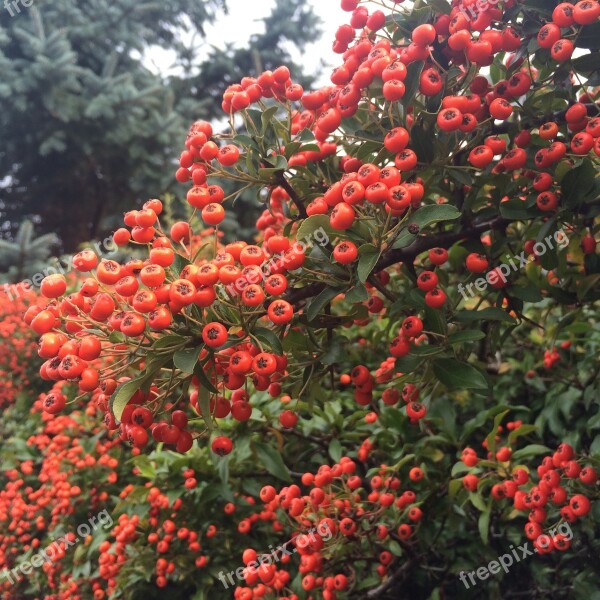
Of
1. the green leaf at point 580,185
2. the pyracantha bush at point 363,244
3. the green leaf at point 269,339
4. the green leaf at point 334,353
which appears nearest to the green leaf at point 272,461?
the pyracantha bush at point 363,244

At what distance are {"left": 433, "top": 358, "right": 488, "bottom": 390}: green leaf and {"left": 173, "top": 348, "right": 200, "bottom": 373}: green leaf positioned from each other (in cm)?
83

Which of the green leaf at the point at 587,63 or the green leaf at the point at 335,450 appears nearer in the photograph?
the green leaf at the point at 587,63

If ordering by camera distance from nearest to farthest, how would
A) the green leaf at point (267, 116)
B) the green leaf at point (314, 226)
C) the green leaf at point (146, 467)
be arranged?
the green leaf at point (314, 226) < the green leaf at point (267, 116) < the green leaf at point (146, 467)

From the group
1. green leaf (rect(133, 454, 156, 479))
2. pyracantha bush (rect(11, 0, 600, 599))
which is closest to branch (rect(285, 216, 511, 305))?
pyracantha bush (rect(11, 0, 600, 599))

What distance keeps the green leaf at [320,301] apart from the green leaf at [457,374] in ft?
1.47

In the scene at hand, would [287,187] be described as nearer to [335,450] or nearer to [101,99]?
[335,450]

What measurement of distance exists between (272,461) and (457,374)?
48.7 inches

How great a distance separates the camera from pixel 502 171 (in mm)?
1913

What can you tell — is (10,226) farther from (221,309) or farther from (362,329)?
(221,309)

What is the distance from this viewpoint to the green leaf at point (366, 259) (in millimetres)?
1443

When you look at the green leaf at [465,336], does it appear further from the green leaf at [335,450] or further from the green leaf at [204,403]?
the green leaf at [335,450]

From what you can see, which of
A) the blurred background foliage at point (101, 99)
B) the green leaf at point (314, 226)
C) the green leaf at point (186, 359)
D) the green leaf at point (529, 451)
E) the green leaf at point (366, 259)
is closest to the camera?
the green leaf at point (186, 359)

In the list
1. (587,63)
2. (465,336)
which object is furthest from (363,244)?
(587,63)

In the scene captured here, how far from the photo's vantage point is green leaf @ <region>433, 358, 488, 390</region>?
1640 millimetres
